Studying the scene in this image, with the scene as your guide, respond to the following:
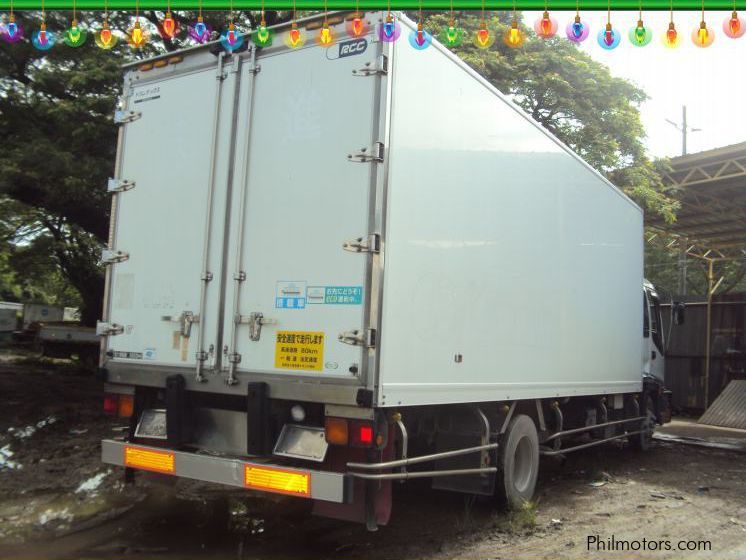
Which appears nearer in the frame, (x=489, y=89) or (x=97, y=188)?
(x=489, y=89)

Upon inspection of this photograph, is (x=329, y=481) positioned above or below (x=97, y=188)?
below


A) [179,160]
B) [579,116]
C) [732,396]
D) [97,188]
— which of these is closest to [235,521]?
[179,160]

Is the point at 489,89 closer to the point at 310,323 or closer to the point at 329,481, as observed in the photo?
the point at 310,323

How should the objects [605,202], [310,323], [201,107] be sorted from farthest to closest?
1. [605,202]
2. [201,107]
3. [310,323]

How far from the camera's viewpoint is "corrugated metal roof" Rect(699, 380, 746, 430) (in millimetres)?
12008

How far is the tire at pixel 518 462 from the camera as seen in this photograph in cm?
541

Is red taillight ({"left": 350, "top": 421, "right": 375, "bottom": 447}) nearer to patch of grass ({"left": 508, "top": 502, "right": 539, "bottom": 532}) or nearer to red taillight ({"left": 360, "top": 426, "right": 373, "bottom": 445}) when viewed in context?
red taillight ({"left": 360, "top": 426, "right": 373, "bottom": 445})

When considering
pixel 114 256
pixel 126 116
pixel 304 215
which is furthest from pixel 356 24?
pixel 114 256

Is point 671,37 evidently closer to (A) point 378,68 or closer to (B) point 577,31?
(B) point 577,31

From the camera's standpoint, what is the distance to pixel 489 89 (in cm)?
548

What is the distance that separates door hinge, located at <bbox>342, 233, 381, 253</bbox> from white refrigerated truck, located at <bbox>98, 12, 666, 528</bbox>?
0.05 feet

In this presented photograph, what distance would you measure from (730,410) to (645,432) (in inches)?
157

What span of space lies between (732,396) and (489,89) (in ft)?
34.4
